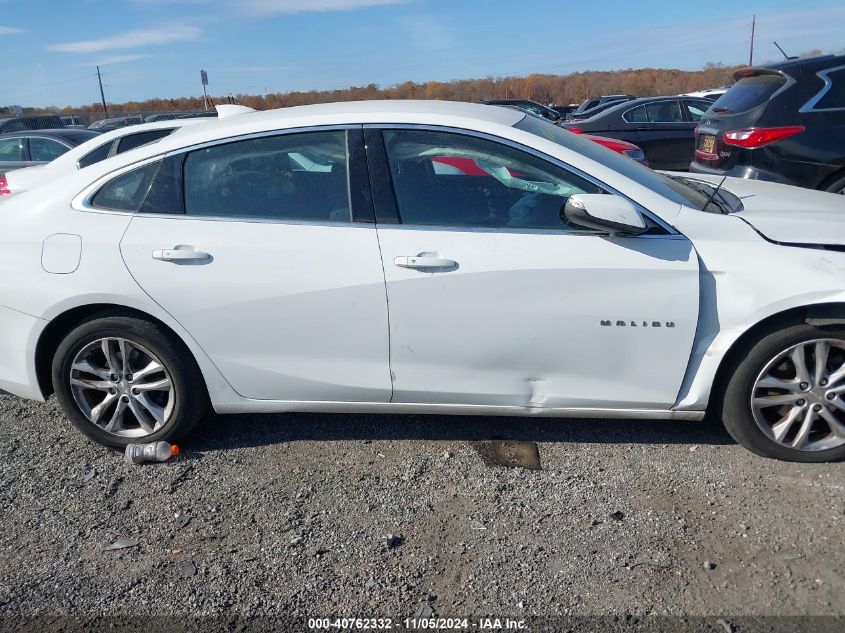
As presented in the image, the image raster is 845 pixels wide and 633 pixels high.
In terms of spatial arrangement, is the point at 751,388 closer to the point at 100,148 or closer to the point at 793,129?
the point at 793,129

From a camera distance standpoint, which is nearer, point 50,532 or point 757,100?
point 50,532

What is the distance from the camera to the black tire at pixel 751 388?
3.03 meters

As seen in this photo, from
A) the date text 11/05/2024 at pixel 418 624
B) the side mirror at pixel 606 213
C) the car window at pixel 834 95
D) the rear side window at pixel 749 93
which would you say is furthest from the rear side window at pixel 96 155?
the car window at pixel 834 95

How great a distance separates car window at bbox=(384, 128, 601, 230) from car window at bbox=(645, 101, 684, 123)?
31.1ft

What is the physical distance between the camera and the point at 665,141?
11.5m

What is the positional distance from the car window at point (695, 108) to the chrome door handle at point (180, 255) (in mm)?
10898

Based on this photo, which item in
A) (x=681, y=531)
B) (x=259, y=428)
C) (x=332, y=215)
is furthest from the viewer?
(x=259, y=428)

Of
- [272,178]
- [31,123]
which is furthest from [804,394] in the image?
[31,123]

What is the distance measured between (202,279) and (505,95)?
6486 centimetres

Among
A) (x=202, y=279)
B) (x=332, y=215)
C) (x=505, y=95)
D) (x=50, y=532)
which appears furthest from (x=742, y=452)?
(x=505, y=95)

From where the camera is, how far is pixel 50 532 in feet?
9.77

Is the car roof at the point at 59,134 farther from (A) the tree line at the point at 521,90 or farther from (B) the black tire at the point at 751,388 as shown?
(A) the tree line at the point at 521,90

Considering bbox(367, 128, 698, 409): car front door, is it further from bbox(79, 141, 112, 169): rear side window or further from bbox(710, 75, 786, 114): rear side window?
bbox(79, 141, 112, 169): rear side window

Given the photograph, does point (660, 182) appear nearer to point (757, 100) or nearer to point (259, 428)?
point (259, 428)
